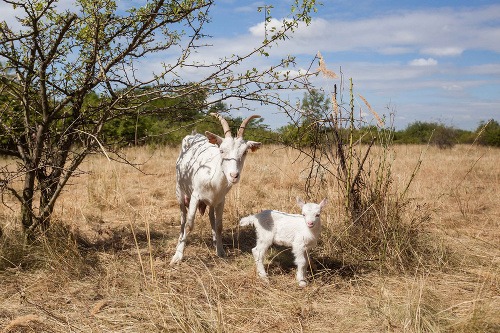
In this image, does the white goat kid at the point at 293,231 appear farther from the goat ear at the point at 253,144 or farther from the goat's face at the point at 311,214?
the goat ear at the point at 253,144

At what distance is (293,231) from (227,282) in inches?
34.5

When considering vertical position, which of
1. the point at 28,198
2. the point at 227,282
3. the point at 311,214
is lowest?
the point at 227,282

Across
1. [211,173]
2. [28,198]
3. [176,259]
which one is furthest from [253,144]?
[28,198]

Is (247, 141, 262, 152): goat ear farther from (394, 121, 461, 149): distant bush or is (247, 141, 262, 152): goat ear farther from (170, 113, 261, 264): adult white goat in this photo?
(394, 121, 461, 149): distant bush

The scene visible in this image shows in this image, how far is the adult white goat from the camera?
522cm

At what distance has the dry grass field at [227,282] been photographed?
3861mm

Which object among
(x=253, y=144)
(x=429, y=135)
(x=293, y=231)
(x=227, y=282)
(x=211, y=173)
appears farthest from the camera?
(x=429, y=135)

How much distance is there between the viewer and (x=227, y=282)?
502 centimetres

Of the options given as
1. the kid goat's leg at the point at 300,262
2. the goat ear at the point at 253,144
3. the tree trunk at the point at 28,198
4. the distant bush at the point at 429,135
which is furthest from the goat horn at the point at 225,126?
the distant bush at the point at 429,135

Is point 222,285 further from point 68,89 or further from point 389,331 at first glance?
point 68,89

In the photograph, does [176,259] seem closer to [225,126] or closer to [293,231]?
[293,231]

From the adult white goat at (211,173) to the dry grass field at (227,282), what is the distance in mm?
411

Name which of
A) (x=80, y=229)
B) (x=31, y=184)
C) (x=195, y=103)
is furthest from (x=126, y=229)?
(x=195, y=103)

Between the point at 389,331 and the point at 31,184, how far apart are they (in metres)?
4.18
